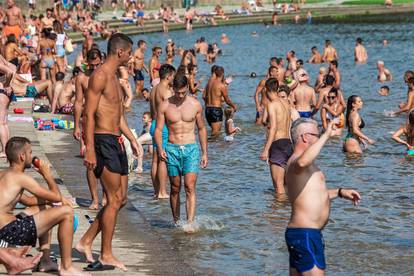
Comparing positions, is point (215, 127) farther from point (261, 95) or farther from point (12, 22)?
point (12, 22)

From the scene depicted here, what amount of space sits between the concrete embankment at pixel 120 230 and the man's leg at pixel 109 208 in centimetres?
18

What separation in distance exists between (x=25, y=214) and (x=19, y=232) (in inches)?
20.0

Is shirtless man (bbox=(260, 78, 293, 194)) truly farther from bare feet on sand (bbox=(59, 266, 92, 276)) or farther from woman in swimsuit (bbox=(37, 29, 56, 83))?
woman in swimsuit (bbox=(37, 29, 56, 83))

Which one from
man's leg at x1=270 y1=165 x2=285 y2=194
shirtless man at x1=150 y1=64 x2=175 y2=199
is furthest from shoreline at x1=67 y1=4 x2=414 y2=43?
shirtless man at x1=150 y1=64 x2=175 y2=199

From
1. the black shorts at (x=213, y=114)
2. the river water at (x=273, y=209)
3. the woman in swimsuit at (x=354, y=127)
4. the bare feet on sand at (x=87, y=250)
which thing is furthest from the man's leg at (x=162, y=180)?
the black shorts at (x=213, y=114)

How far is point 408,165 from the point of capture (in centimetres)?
1889

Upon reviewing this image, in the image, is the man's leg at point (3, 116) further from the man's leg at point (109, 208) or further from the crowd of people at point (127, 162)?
the man's leg at point (109, 208)

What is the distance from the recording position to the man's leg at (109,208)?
32.2 ft

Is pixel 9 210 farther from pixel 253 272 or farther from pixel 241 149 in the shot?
pixel 241 149

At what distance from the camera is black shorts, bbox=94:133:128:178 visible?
32.3 feet

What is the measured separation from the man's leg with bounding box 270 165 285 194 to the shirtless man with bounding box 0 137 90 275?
5965mm

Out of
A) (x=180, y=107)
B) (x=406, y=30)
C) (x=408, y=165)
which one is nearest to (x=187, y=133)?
(x=180, y=107)

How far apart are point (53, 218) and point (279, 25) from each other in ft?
197

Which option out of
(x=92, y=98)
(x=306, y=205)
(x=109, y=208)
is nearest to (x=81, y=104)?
(x=92, y=98)
